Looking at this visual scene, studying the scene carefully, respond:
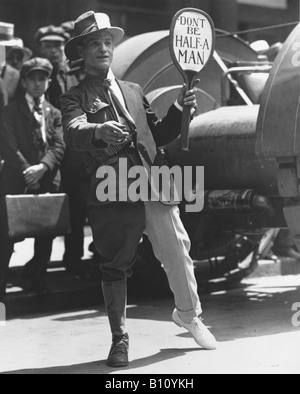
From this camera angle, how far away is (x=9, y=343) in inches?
250

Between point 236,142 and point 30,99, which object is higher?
point 30,99

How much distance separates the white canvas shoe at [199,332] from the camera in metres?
5.73

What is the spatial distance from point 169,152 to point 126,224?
92.9 inches

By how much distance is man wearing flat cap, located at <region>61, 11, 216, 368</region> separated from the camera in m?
5.54

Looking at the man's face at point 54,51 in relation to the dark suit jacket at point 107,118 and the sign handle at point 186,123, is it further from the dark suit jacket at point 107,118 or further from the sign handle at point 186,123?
the sign handle at point 186,123

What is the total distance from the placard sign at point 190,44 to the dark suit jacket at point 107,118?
198 millimetres

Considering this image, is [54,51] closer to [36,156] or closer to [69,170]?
[69,170]

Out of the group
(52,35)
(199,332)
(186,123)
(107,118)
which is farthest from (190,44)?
(52,35)

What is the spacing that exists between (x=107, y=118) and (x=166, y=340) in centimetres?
154

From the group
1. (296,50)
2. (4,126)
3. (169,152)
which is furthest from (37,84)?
(296,50)

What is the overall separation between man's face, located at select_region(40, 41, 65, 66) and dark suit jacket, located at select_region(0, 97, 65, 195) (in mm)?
943

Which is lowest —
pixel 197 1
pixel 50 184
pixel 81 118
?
pixel 50 184

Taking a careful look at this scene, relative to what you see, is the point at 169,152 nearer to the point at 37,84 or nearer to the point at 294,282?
the point at 37,84

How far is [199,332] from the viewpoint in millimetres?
5754
